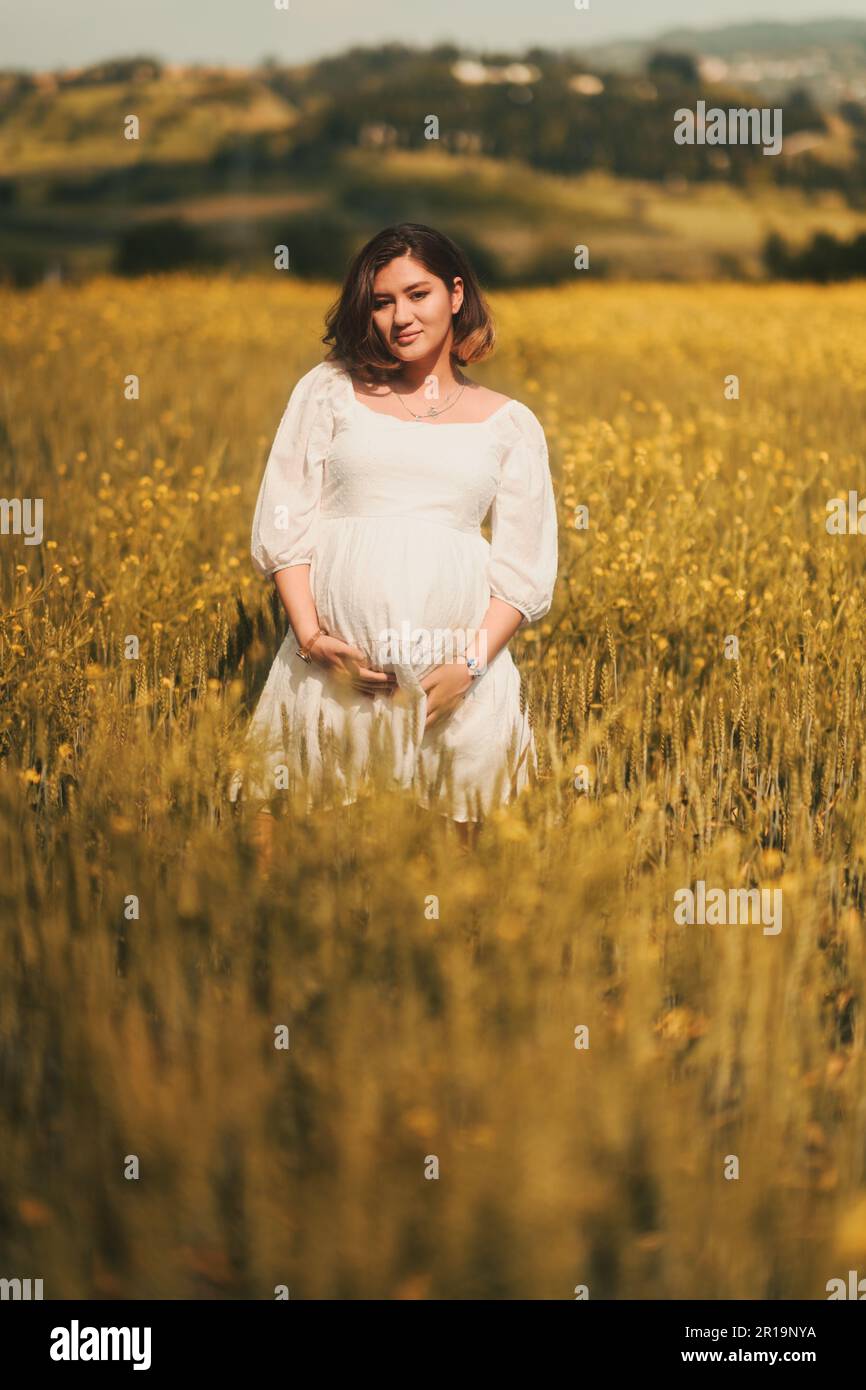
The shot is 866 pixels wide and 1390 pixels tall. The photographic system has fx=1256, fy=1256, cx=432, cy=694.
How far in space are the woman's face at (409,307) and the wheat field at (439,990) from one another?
89cm

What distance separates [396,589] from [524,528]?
0.36 metres

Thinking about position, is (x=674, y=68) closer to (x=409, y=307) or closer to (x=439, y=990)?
(x=409, y=307)

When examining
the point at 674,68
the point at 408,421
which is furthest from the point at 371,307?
the point at 674,68

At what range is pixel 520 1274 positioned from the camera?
142cm

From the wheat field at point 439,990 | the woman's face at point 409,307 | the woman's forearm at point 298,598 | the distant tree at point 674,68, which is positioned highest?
the distant tree at point 674,68

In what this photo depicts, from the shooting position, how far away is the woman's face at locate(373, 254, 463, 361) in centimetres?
269

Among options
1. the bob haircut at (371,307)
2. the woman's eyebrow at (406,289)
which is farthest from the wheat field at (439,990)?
the woman's eyebrow at (406,289)

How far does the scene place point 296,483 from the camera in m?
2.84

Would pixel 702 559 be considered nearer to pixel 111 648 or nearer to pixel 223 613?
pixel 223 613

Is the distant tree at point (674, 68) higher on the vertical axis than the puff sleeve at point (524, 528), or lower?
higher

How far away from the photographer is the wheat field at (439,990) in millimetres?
1478

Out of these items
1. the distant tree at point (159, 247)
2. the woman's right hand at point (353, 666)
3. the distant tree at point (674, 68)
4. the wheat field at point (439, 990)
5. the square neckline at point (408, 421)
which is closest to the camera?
the wheat field at point (439, 990)

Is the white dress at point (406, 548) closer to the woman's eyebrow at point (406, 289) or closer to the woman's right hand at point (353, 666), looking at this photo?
the woman's right hand at point (353, 666)
